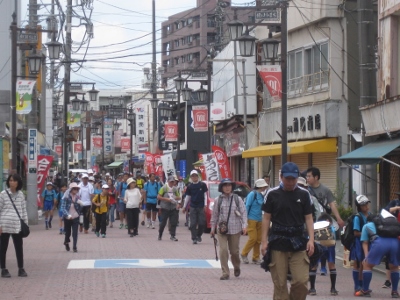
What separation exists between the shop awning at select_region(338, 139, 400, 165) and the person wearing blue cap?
29.5 ft

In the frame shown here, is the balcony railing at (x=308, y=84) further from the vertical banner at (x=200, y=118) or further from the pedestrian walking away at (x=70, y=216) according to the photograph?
the pedestrian walking away at (x=70, y=216)

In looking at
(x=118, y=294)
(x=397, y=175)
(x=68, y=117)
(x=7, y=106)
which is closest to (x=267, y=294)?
(x=118, y=294)

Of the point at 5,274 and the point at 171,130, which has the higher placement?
the point at 171,130

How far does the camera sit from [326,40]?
29.8 metres

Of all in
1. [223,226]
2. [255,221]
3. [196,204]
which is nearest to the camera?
[223,226]

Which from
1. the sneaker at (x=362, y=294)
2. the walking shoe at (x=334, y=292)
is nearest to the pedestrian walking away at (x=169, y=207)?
the walking shoe at (x=334, y=292)

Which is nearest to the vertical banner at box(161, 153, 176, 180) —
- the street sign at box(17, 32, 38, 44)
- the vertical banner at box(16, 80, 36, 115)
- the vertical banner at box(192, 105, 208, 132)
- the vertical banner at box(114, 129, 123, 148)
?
the vertical banner at box(192, 105, 208, 132)

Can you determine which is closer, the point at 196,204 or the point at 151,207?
the point at 196,204

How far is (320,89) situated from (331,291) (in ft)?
57.0

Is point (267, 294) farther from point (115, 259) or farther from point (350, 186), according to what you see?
point (350, 186)

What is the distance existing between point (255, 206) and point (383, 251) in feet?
18.6

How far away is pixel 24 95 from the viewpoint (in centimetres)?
3030

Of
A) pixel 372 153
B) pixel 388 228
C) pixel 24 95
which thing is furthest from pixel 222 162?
pixel 388 228

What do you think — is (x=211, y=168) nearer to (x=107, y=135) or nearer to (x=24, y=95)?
(x=24, y=95)
